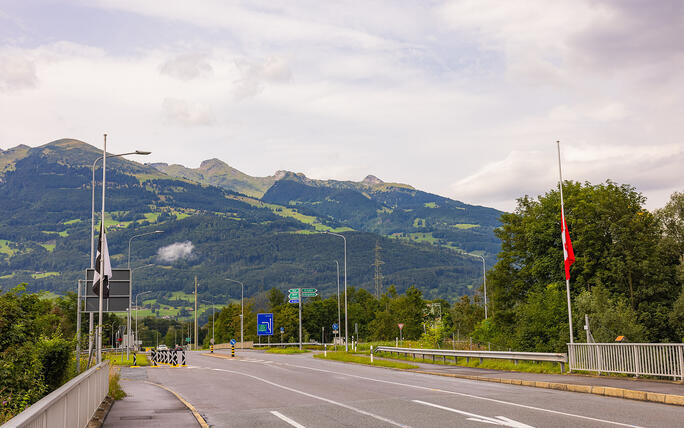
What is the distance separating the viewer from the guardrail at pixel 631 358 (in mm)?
19844

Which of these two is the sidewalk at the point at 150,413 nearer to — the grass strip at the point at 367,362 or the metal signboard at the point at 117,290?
the metal signboard at the point at 117,290

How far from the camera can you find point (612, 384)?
1988 centimetres

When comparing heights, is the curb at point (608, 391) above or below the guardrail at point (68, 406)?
below

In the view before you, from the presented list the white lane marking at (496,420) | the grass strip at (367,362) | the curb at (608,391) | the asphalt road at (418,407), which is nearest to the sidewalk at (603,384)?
the curb at (608,391)

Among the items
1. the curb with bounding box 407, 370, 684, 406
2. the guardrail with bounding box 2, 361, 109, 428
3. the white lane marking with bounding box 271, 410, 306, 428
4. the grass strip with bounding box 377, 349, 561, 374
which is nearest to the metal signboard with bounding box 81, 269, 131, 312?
the guardrail with bounding box 2, 361, 109, 428

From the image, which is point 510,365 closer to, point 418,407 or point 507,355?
point 507,355

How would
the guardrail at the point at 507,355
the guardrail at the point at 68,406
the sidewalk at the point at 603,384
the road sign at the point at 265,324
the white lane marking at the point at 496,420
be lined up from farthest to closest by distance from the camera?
the road sign at the point at 265,324 < the guardrail at the point at 507,355 < the sidewalk at the point at 603,384 < the white lane marking at the point at 496,420 < the guardrail at the point at 68,406

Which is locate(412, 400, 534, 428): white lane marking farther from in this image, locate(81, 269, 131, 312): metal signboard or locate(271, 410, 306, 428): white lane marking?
locate(81, 269, 131, 312): metal signboard

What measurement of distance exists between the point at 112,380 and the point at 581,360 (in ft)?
55.4

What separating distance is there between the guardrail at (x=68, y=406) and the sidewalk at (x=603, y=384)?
525 inches

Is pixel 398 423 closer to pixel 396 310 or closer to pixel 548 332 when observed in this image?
pixel 548 332

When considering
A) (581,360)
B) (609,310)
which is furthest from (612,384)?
(609,310)

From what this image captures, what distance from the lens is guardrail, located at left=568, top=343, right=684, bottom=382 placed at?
1984cm

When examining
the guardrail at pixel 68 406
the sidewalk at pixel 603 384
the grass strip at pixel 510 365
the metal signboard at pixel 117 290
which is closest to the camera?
the guardrail at pixel 68 406
